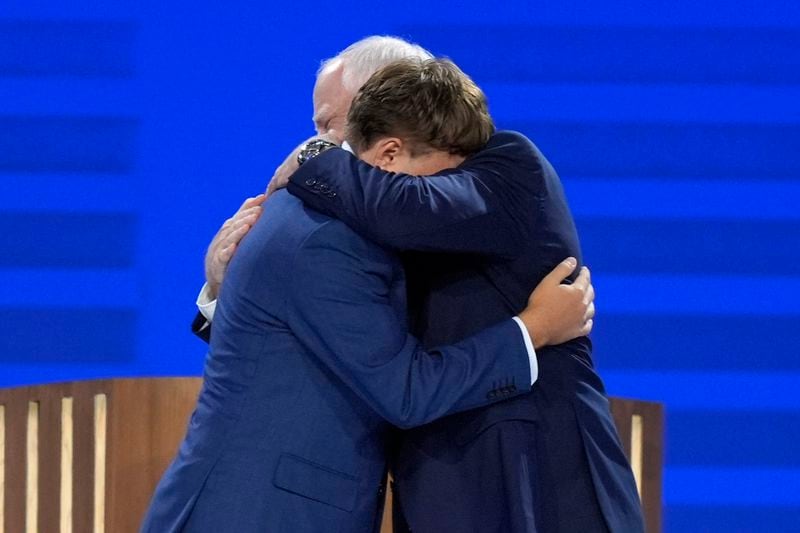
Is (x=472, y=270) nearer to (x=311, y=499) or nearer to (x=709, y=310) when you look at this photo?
(x=311, y=499)

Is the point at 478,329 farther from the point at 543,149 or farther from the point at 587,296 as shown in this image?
the point at 543,149

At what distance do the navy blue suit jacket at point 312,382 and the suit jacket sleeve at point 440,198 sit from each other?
3cm

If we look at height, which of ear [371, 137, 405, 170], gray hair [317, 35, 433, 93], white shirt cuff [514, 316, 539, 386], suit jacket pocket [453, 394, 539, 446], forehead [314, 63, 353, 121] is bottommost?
suit jacket pocket [453, 394, 539, 446]

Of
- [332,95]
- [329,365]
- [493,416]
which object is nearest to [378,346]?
[329,365]

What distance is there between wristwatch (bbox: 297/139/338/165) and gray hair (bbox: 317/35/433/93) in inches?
13.1

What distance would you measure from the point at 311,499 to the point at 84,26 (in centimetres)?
193

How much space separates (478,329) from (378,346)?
15 centimetres

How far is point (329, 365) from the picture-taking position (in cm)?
143

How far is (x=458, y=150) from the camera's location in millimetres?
1523

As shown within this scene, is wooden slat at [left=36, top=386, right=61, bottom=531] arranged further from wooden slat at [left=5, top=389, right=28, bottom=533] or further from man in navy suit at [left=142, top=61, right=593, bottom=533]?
man in navy suit at [left=142, top=61, right=593, bottom=533]

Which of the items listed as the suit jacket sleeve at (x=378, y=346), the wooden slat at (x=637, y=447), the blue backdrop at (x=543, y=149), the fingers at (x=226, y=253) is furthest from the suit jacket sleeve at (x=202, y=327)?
the blue backdrop at (x=543, y=149)

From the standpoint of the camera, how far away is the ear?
150cm

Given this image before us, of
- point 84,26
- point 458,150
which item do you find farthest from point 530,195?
point 84,26

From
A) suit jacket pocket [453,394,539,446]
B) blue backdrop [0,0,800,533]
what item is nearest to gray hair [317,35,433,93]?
suit jacket pocket [453,394,539,446]
